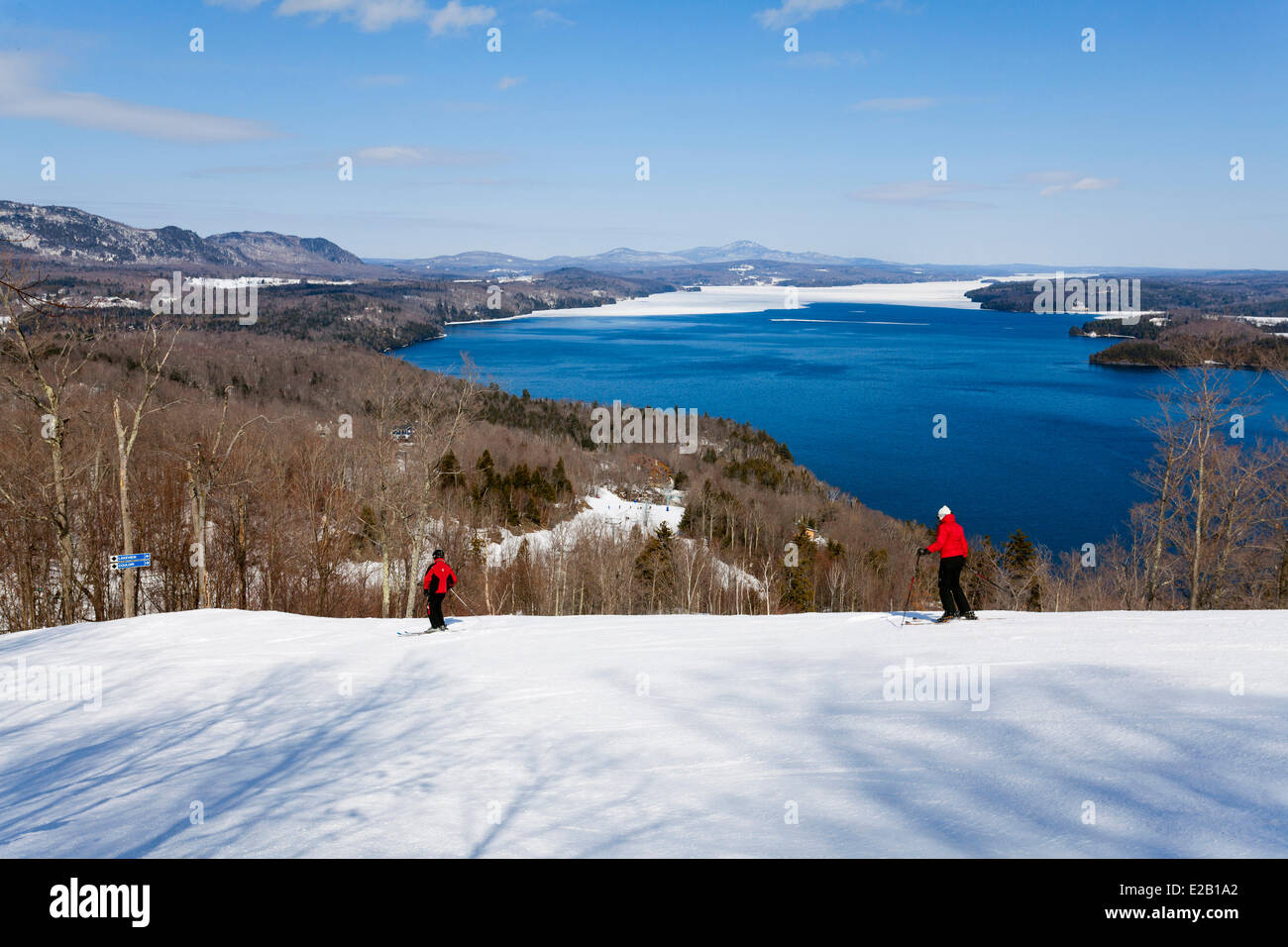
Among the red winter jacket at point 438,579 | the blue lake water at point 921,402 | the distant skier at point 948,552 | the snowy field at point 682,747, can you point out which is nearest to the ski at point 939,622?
the distant skier at point 948,552

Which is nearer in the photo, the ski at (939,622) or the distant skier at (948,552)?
the distant skier at (948,552)

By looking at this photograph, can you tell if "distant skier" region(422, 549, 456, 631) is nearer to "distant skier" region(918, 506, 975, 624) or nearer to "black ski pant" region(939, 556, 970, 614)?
"distant skier" region(918, 506, 975, 624)

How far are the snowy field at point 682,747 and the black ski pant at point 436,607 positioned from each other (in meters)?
1.31

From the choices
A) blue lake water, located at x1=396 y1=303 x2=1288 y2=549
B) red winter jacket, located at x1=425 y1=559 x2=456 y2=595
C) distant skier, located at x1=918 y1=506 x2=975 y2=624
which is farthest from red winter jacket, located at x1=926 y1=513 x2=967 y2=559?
blue lake water, located at x1=396 y1=303 x2=1288 y2=549

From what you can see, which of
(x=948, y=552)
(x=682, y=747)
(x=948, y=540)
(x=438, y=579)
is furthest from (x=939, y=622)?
(x=438, y=579)

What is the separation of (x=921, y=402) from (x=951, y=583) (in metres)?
95.7

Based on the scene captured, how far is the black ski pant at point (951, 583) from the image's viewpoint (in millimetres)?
10305

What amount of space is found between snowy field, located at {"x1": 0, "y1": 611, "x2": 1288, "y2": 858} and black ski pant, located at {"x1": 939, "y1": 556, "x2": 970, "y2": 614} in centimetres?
45

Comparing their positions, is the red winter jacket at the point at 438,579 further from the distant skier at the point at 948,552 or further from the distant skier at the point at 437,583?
the distant skier at the point at 948,552

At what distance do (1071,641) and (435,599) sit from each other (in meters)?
8.82

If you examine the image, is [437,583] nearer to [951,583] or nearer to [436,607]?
[436,607]

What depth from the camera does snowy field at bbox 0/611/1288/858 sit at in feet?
16.1

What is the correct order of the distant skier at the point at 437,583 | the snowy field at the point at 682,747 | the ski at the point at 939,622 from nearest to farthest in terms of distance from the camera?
the snowy field at the point at 682,747 < the ski at the point at 939,622 < the distant skier at the point at 437,583
